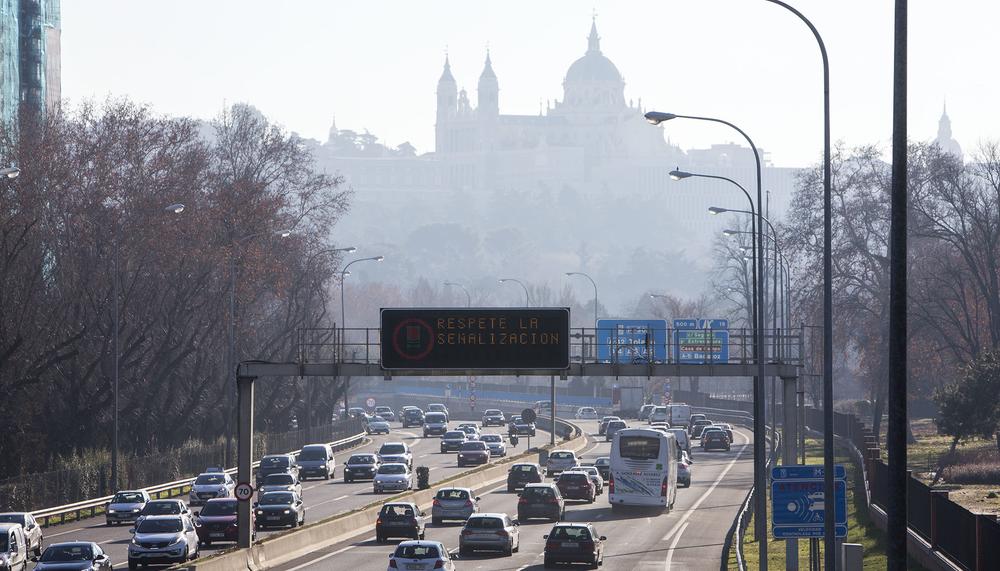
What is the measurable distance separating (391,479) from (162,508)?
20740 millimetres

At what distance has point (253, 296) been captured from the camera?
86.2 metres

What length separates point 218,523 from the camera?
44062 millimetres

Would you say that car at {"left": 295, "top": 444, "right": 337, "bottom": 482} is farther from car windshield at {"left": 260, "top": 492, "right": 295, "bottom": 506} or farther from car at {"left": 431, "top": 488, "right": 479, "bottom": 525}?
car windshield at {"left": 260, "top": 492, "right": 295, "bottom": 506}

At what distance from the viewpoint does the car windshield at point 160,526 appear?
38.3m

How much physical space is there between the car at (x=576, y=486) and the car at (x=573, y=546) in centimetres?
2277

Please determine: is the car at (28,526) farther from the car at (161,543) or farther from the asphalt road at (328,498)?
the car at (161,543)

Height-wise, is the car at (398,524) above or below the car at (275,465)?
above

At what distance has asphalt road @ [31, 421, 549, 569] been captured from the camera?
151 ft

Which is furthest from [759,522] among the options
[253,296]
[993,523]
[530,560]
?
[253,296]

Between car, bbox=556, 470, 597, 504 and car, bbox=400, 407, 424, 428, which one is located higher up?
car, bbox=556, 470, 597, 504

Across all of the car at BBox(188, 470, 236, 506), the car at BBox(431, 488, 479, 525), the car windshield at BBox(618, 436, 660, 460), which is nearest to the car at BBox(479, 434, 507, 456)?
the car at BBox(188, 470, 236, 506)

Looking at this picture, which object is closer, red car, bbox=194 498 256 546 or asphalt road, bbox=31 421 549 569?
red car, bbox=194 498 256 546

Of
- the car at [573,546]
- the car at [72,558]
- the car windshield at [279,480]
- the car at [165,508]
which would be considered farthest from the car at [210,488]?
the car at [72,558]

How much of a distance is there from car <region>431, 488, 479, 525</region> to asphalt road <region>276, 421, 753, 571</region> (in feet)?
1.29
